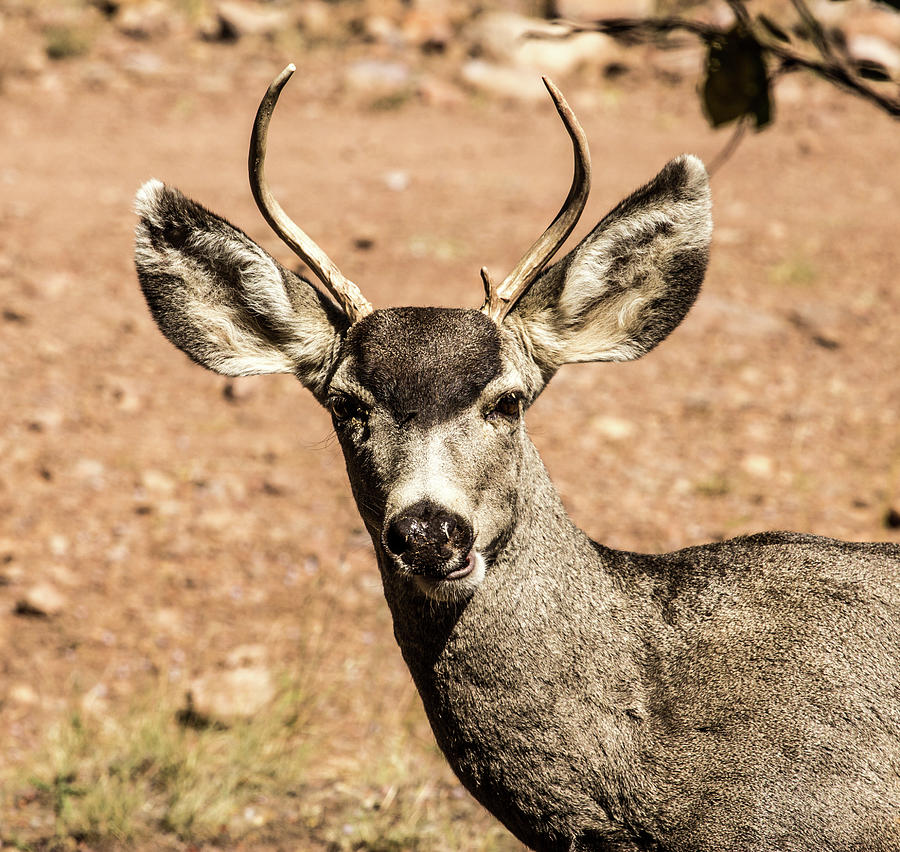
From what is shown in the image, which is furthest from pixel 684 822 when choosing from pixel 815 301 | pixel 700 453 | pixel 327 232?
pixel 327 232

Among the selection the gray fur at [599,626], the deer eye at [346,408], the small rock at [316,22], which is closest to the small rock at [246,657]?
the gray fur at [599,626]

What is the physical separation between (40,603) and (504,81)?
10932mm

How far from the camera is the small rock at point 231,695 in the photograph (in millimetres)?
5750

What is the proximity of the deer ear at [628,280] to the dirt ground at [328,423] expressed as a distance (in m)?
0.90

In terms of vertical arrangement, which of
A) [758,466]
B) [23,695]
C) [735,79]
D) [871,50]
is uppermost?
[735,79]

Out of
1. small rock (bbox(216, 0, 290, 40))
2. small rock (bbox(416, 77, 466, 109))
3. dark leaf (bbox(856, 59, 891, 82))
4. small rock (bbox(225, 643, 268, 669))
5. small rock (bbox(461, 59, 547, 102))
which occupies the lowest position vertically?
small rock (bbox(216, 0, 290, 40))

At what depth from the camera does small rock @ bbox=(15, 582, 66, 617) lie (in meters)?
6.55

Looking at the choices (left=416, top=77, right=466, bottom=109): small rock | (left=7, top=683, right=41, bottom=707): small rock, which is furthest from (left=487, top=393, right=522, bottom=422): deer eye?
(left=416, top=77, right=466, bottom=109): small rock

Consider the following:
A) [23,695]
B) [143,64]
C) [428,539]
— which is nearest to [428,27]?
[143,64]

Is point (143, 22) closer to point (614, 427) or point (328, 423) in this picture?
point (328, 423)

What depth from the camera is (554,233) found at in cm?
380

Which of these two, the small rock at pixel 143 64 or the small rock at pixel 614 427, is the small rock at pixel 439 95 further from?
the small rock at pixel 614 427

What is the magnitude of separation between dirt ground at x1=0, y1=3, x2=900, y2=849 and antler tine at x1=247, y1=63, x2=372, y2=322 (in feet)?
1.69

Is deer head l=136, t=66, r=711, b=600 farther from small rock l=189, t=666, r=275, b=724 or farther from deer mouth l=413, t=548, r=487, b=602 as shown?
small rock l=189, t=666, r=275, b=724
